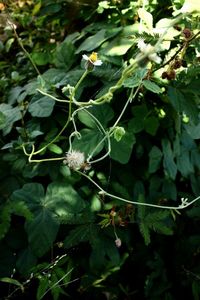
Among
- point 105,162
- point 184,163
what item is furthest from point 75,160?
point 184,163

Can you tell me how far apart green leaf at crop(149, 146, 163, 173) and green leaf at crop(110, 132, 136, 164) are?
0.13 metres

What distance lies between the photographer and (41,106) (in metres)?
1.26

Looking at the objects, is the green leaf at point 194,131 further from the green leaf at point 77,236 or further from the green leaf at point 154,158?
the green leaf at point 77,236

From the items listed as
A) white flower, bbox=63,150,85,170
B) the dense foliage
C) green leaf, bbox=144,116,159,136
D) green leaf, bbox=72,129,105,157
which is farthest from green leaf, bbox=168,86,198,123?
white flower, bbox=63,150,85,170

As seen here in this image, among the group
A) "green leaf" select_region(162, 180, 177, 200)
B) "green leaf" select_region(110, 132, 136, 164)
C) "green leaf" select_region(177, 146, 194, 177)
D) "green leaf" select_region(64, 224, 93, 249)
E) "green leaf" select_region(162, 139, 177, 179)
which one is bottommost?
"green leaf" select_region(162, 180, 177, 200)

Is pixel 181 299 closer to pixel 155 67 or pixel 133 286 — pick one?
pixel 133 286

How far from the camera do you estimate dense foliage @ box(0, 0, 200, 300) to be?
113cm

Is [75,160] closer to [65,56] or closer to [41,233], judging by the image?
[41,233]

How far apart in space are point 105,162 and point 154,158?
0.53 ft

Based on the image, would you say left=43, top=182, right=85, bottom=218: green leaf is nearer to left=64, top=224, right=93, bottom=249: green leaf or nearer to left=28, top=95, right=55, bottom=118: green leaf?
left=64, top=224, right=93, bottom=249: green leaf

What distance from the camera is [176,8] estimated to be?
130cm

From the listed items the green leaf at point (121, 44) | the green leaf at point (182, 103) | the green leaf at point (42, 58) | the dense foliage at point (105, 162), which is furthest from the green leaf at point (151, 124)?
the green leaf at point (42, 58)

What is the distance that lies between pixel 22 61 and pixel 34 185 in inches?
28.7

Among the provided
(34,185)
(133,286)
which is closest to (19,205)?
(34,185)
